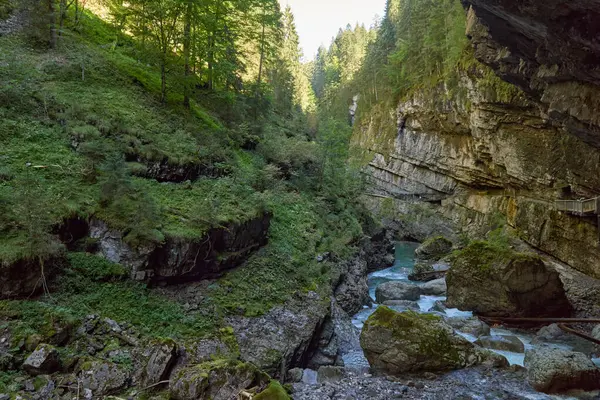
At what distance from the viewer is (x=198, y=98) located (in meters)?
19.9

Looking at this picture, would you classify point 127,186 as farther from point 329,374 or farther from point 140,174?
point 329,374

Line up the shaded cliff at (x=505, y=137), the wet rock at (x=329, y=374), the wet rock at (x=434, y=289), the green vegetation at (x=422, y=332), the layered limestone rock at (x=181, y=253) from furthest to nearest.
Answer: the wet rock at (x=434, y=289), the shaded cliff at (x=505, y=137), the green vegetation at (x=422, y=332), the wet rock at (x=329, y=374), the layered limestone rock at (x=181, y=253)

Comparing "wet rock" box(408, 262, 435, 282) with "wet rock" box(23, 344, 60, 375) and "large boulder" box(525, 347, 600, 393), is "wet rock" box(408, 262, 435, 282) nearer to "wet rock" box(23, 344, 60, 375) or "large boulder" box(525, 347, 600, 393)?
"large boulder" box(525, 347, 600, 393)

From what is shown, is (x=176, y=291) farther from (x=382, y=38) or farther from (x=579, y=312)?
(x=382, y=38)

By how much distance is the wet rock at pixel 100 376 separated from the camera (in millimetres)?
6596

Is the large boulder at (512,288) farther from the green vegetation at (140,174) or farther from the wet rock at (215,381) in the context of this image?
the wet rock at (215,381)

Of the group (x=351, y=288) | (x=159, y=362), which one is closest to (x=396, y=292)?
(x=351, y=288)

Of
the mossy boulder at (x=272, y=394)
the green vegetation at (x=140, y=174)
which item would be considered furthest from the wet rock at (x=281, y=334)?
the mossy boulder at (x=272, y=394)

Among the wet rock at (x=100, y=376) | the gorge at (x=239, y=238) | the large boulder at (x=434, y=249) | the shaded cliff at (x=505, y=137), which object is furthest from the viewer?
→ the large boulder at (x=434, y=249)

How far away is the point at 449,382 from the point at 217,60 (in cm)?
1717

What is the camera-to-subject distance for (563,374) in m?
9.46

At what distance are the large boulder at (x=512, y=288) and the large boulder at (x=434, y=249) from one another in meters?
13.5

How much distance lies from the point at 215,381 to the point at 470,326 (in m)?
11.3

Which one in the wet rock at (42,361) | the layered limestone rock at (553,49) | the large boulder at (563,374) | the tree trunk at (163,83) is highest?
the layered limestone rock at (553,49)
